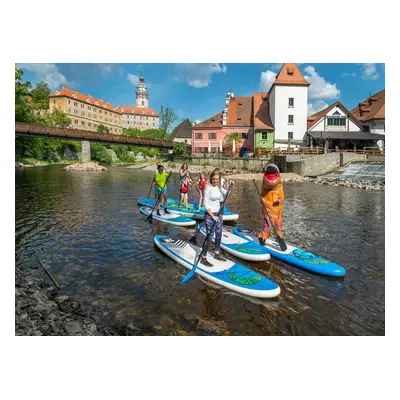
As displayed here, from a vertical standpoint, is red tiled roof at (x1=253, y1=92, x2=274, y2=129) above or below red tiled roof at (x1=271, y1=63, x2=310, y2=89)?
below

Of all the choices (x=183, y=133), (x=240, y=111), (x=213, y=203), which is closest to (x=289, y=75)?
(x=240, y=111)

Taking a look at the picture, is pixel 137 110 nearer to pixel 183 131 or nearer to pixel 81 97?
pixel 81 97

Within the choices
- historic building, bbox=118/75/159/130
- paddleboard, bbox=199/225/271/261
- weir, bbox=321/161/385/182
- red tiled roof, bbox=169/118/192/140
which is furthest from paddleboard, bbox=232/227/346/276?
historic building, bbox=118/75/159/130

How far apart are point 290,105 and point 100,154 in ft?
150

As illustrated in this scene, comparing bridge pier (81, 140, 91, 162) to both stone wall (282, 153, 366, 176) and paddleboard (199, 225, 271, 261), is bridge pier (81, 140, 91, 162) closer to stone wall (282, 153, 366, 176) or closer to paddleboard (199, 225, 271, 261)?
stone wall (282, 153, 366, 176)

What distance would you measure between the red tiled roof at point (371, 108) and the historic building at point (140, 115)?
10644cm

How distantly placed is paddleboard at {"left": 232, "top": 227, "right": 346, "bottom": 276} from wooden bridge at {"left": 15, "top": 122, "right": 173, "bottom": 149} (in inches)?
1495

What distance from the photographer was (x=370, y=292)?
616 cm

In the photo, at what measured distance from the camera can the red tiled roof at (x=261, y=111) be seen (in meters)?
46.8

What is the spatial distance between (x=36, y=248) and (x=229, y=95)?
53353 mm

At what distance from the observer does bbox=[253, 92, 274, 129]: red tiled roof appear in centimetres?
4679

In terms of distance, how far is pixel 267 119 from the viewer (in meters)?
47.9

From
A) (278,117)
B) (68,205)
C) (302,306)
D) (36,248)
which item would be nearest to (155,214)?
(36,248)

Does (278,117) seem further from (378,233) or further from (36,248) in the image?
(36,248)
